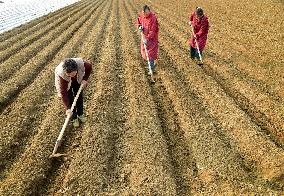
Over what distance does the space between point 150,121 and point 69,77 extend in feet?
6.71

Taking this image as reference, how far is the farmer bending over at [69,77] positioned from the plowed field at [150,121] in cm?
82

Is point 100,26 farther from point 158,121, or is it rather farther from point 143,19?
point 158,121

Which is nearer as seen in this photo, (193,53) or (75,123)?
(75,123)

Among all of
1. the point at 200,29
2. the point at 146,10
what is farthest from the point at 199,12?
the point at 146,10

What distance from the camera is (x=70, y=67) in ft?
21.9

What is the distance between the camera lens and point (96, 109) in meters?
8.95

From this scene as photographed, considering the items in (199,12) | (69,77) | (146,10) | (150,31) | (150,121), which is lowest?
(150,121)

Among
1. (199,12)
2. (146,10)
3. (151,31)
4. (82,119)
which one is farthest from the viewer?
(199,12)

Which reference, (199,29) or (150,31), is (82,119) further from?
(199,29)

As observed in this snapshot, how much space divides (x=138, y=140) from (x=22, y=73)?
5501 mm

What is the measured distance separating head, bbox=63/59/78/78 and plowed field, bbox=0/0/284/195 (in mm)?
1406

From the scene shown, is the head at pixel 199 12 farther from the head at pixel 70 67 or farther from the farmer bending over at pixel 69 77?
the head at pixel 70 67

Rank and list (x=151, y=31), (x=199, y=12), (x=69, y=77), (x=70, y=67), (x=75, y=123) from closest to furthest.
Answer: (x=70, y=67) → (x=69, y=77) → (x=75, y=123) → (x=151, y=31) → (x=199, y=12)

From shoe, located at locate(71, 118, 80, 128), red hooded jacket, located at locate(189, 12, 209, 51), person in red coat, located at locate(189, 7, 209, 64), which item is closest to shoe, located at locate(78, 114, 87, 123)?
shoe, located at locate(71, 118, 80, 128)
